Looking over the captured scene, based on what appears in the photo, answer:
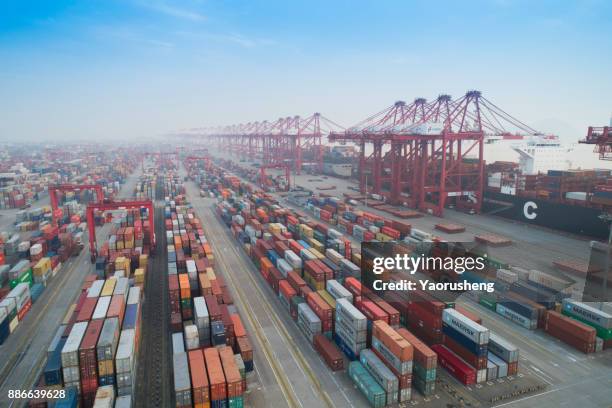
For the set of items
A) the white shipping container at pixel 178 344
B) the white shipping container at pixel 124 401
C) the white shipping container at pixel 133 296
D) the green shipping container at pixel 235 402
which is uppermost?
the white shipping container at pixel 133 296

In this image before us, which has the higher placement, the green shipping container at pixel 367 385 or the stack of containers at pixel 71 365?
the stack of containers at pixel 71 365

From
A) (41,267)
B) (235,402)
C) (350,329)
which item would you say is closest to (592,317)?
(350,329)

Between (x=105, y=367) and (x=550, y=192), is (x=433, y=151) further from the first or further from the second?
(x=105, y=367)

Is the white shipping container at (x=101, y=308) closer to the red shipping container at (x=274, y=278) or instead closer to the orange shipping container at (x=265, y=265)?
the red shipping container at (x=274, y=278)

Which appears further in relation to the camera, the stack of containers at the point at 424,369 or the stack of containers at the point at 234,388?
the stack of containers at the point at 424,369

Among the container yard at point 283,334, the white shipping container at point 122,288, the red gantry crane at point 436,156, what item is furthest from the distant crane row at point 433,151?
the white shipping container at point 122,288

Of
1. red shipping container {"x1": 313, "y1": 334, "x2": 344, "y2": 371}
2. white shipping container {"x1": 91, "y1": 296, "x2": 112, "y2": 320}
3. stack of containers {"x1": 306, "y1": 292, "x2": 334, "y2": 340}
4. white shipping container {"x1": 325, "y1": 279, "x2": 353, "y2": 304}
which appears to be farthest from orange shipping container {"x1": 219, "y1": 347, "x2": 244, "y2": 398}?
white shipping container {"x1": 325, "y1": 279, "x2": 353, "y2": 304}

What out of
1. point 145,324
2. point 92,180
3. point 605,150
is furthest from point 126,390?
point 92,180

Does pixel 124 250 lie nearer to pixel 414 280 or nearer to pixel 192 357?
pixel 192 357
